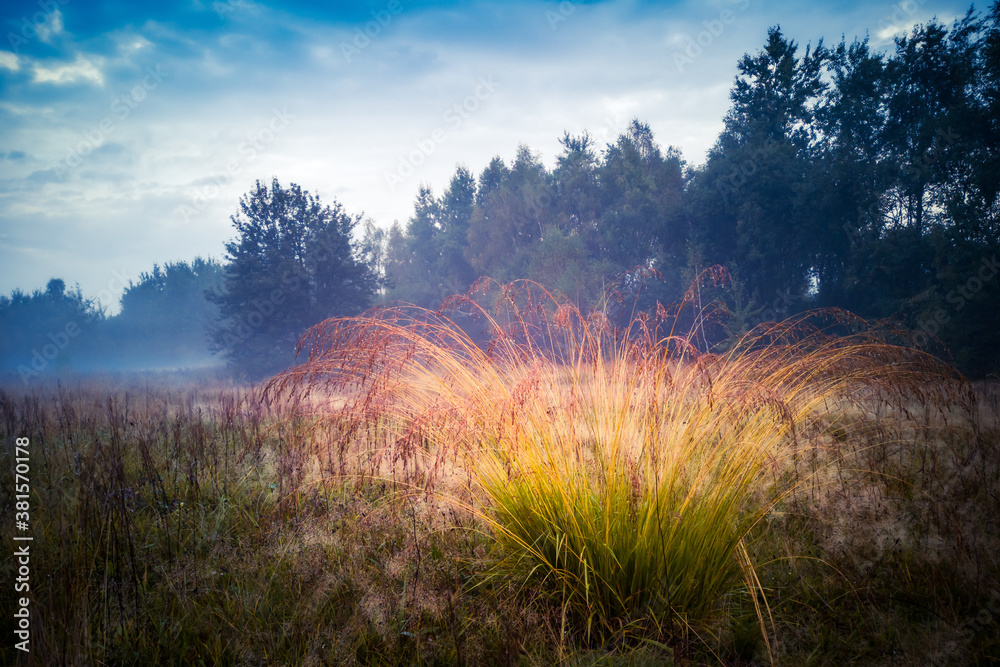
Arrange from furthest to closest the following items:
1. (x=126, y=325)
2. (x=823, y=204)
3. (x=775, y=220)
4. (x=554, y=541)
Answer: (x=126, y=325)
(x=775, y=220)
(x=823, y=204)
(x=554, y=541)

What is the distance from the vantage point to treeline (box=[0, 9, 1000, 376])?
12836 mm

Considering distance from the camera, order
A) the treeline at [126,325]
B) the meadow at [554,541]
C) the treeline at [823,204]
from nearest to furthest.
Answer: the meadow at [554,541] → the treeline at [823,204] → the treeline at [126,325]

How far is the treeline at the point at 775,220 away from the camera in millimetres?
12836

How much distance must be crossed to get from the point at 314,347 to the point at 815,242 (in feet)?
68.0

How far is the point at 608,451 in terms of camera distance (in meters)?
2.27

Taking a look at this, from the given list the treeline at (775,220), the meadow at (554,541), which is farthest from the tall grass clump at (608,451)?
the treeline at (775,220)

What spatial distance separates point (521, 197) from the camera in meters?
28.9

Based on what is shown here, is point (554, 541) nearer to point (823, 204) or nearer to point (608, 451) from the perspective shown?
point (608, 451)

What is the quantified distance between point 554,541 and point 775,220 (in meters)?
20.3

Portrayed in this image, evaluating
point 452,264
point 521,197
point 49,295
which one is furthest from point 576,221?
point 49,295

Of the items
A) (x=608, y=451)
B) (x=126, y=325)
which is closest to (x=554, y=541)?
(x=608, y=451)

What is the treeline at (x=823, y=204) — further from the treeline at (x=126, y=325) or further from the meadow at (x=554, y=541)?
the treeline at (x=126, y=325)

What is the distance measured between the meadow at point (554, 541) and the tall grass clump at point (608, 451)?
0.05 feet

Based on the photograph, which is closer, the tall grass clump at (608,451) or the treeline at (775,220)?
the tall grass clump at (608,451)
